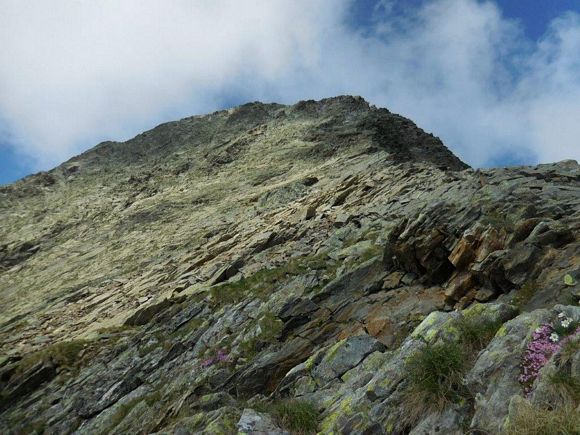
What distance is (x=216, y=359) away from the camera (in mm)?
16750

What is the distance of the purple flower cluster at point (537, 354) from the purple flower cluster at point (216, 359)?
440 inches

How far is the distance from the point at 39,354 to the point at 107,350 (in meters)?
3.47

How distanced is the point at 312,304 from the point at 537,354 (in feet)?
34.3

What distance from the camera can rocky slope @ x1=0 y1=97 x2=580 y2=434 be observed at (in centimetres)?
813

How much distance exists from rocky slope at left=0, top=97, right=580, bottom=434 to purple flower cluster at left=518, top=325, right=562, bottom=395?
29mm

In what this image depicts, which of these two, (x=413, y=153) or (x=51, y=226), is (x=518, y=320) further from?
(x=51, y=226)

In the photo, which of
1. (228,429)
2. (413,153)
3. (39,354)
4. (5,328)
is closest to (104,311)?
(39,354)

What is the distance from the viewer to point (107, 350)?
21234 millimetres

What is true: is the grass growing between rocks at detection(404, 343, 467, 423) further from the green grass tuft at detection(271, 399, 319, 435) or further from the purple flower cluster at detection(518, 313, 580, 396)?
the green grass tuft at detection(271, 399, 319, 435)

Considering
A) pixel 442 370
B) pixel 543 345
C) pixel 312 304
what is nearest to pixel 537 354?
pixel 543 345

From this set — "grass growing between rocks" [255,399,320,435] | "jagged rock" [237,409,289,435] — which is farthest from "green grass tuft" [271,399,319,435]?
"jagged rock" [237,409,289,435]

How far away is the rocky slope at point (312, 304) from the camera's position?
26.7ft

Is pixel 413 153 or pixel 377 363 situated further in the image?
pixel 413 153

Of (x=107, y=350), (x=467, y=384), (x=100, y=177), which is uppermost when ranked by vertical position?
(x=100, y=177)
